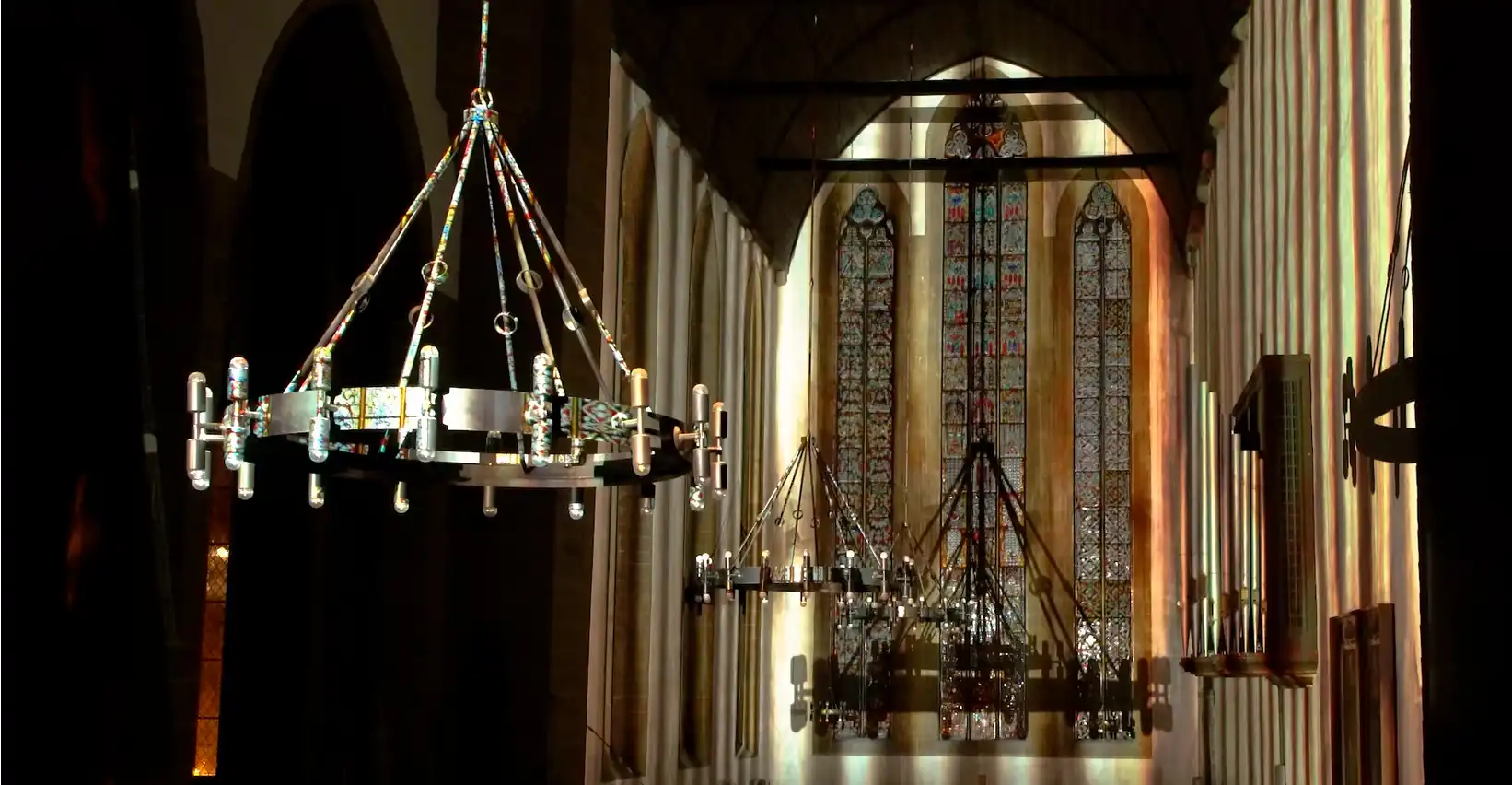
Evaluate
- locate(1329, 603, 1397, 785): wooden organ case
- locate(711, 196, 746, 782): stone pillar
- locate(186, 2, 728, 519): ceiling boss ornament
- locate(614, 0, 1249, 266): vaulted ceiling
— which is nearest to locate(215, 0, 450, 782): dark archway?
locate(186, 2, 728, 519): ceiling boss ornament

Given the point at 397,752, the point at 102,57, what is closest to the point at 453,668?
the point at 397,752

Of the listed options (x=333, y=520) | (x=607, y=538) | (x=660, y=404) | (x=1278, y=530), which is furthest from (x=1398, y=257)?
(x=660, y=404)

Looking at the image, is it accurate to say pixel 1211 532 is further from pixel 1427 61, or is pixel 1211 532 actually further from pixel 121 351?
pixel 1427 61

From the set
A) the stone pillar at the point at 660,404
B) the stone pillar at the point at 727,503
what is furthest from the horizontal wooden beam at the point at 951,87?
the stone pillar at the point at 660,404

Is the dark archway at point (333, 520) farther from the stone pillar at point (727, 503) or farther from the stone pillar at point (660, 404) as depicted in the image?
the stone pillar at point (727, 503)

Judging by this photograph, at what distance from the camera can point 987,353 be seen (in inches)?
862

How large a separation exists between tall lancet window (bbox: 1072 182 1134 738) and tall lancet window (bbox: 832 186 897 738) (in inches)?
89.2

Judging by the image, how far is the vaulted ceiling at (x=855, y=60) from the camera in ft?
52.5

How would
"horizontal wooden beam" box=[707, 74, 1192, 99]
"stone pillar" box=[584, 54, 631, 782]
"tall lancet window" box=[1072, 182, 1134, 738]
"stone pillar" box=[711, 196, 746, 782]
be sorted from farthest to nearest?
"tall lancet window" box=[1072, 182, 1134, 738] < "stone pillar" box=[711, 196, 746, 782] < "horizontal wooden beam" box=[707, 74, 1192, 99] < "stone pillar" box=[584, 54, 631, 782]

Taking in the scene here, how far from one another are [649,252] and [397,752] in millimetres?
6052

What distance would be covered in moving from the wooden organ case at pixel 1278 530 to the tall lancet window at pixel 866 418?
10.6 meters

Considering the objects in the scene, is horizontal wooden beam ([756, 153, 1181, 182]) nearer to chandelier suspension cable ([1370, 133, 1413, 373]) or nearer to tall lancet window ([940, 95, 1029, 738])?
tall lancet window ([940, 95, 1029, 738])

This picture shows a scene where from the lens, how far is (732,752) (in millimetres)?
19062

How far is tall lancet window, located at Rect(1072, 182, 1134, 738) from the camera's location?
21.0 meters
